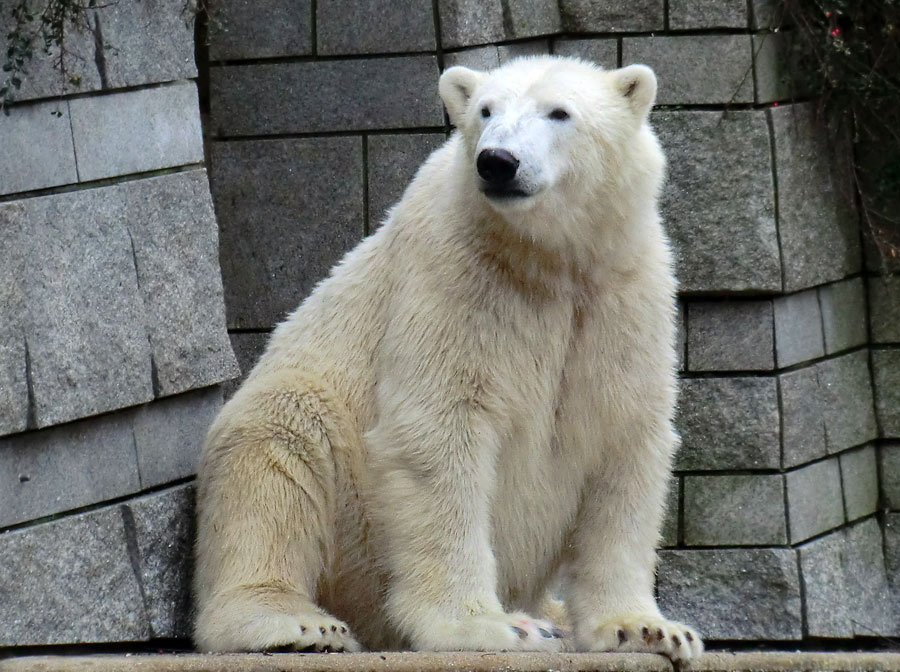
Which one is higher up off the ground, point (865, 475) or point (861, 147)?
point (861, 147)

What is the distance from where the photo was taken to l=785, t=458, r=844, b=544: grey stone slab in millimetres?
5926

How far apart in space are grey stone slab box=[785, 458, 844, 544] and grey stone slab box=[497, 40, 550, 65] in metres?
2.04

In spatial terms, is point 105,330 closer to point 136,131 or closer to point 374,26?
point 136,131

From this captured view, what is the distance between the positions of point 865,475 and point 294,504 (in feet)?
10.4

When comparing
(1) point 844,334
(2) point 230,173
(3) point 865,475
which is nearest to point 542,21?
(2) point 230,173

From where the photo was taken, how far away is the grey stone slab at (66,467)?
3.92 metres

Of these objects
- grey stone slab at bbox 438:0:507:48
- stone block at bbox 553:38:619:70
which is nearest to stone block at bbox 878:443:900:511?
stone block at bbox 553:38:619:70

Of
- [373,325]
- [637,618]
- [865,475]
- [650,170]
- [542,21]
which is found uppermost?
[542,21]

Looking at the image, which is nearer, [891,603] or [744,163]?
[744,163]

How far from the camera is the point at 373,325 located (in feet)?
14.4

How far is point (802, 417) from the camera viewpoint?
5945mm

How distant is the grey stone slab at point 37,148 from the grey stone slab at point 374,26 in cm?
169

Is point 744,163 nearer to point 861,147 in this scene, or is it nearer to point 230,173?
point 861,147

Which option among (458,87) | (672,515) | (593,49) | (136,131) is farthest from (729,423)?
(136,131)
